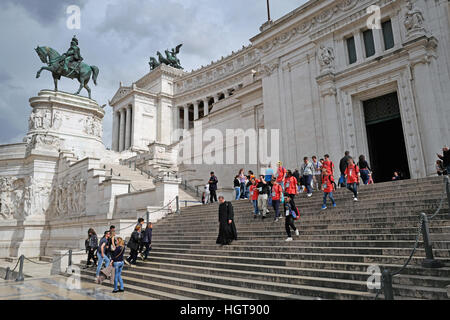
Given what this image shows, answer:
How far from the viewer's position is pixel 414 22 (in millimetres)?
15227

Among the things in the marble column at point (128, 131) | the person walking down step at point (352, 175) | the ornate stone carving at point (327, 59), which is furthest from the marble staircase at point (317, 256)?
the marble column at point (128, 131)

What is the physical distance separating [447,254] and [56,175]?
24.4 metres

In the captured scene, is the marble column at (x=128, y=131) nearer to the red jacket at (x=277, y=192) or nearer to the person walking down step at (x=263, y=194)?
the person walking down step at (x=263, y=194)

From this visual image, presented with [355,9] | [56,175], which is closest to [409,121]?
[355,9]

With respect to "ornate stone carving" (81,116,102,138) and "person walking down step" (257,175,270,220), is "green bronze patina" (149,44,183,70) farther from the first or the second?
"person walking down step" (257,175,270,220)

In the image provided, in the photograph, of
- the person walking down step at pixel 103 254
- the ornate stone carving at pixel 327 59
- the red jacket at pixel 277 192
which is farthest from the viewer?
the ornate stone carving at pixel 327 59

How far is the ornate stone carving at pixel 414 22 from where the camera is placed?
591 inches

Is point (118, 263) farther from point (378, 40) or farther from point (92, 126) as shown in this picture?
point (92, 126)

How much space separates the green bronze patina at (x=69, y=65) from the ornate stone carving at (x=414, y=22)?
25.2 m

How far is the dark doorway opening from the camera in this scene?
1680 cm

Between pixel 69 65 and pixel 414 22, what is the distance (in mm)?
26362

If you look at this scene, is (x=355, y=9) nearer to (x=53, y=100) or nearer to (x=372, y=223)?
(x=372, y=223)

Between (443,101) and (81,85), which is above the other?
(81,85)

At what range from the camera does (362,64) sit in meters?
17.0
